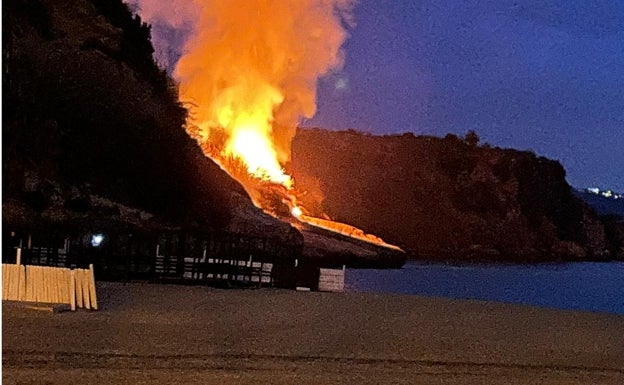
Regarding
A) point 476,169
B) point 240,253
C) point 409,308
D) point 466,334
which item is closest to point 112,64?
point 240,253

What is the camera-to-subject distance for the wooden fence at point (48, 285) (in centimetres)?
787

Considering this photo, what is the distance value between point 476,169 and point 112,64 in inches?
294

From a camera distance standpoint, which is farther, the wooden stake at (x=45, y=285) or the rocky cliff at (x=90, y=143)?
the rocky cliff at (x=90, y=143)

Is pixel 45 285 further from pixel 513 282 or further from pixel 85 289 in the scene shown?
pixel 513 282

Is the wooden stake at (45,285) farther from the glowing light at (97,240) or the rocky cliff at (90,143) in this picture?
the rocky cliff at (90,143)

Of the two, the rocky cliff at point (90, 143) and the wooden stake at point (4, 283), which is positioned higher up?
the rocky cliff at point (90, 143)

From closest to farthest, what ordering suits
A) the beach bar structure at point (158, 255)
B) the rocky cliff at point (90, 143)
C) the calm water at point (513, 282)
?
the beach bar structure at point (158, 255) < the calm water at point (513, 282) < the rocky cliff at point (90, 143)

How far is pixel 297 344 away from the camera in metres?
6.42

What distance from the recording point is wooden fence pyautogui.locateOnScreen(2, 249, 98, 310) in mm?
7867

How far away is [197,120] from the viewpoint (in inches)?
619

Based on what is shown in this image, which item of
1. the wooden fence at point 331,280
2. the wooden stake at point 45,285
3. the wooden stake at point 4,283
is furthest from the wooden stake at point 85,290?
the wooden fence at point 331,280

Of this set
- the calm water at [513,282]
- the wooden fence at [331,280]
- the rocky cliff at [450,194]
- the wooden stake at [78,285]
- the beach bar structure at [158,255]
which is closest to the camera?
the wooden stake at [78,285]

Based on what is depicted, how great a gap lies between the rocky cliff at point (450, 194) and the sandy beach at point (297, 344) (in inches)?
229

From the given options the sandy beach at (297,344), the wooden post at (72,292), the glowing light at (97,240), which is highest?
the glowing light at (97,240)
